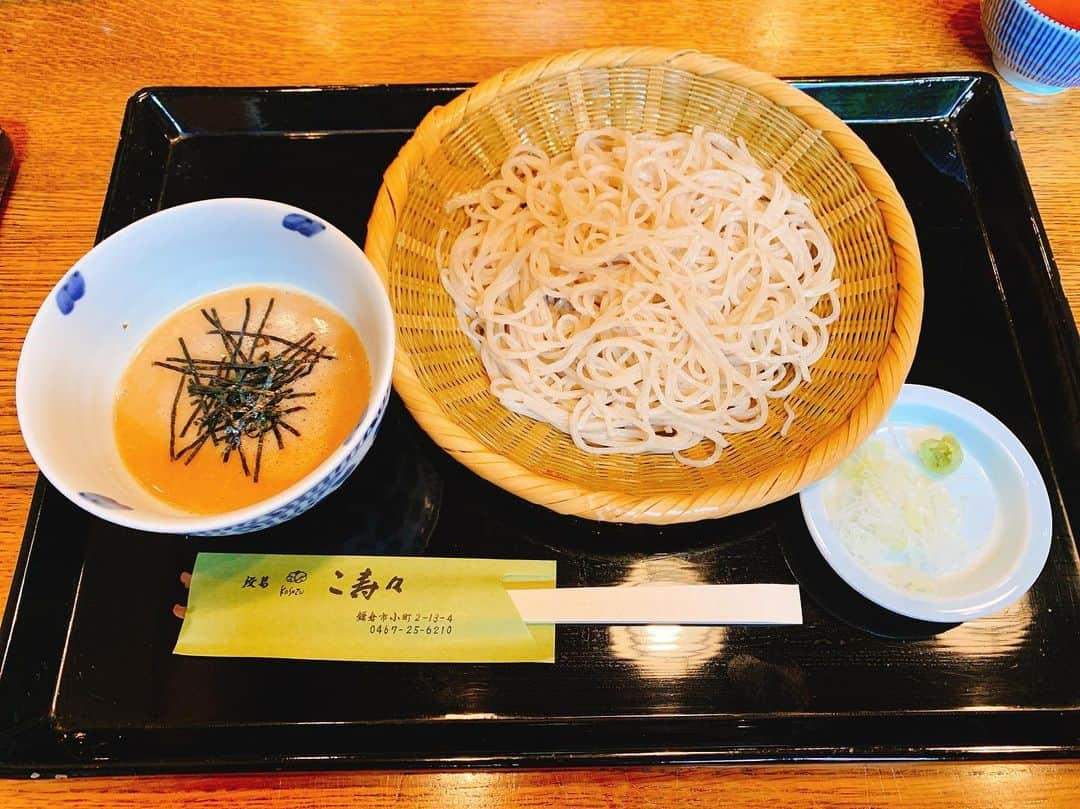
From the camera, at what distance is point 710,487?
1459 millimetres

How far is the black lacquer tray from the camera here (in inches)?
53.6

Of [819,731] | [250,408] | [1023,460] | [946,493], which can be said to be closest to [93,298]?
[250,408]

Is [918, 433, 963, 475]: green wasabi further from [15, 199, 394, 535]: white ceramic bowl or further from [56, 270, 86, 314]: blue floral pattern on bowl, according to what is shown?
[56, 270, 86, 314]: blue floral pattern on bowl

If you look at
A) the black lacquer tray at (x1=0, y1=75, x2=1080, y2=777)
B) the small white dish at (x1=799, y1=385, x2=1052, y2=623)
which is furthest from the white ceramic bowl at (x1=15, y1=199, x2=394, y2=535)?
the small white dish at (x1=799, y1=385, x2=1052, y2=623)

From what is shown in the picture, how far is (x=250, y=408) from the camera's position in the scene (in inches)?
56.2

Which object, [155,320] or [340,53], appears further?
[340,53]

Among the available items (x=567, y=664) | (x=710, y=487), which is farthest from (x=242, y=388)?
(x=710, y=487)

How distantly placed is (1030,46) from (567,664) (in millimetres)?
1985

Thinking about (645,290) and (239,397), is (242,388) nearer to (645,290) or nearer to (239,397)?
(239,397)

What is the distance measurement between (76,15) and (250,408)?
5.52 ft

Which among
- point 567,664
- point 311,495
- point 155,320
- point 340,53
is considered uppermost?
point 340,53

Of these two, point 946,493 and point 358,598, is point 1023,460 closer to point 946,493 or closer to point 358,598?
point 946,493

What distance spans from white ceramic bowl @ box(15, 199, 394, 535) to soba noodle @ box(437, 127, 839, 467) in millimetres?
401

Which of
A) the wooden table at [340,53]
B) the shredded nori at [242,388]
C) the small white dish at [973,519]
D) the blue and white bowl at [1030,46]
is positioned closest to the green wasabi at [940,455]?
the small white dish at [973,519]
